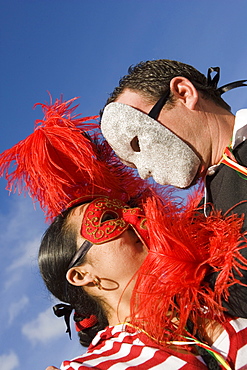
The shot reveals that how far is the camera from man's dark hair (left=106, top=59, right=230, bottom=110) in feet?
7.74

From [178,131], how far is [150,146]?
0.53 ft

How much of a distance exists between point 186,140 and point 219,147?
0.56 feet

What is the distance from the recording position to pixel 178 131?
2.23 meters

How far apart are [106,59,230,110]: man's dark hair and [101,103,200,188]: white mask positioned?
16 cm

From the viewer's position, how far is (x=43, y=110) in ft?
9.39

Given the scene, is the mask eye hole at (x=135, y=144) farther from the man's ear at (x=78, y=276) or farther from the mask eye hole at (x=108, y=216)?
the man's ear at (x=78, y=276)

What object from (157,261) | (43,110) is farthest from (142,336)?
(43,110)

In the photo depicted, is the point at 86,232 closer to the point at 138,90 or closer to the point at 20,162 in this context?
the point at 20,162

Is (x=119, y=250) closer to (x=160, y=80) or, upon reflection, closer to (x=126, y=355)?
(x=126, y=355)

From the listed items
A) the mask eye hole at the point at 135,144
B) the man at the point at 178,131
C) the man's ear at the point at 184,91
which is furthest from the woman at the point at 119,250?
the man's ear at the point at 184,91

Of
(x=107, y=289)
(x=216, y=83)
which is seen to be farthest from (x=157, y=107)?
(x=107, y=289)

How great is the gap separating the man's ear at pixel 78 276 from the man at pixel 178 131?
0.71 metres

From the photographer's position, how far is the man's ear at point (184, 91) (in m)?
2.28

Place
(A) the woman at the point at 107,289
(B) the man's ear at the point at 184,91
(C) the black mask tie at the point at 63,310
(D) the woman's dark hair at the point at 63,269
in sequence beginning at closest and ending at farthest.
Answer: (A) the woman at the point at 107,289, (B) the man's ear at the point at 184,91, (D) the woman's dark hair at the point at 63,269, (C) the black mask tie at the point at 63,310
